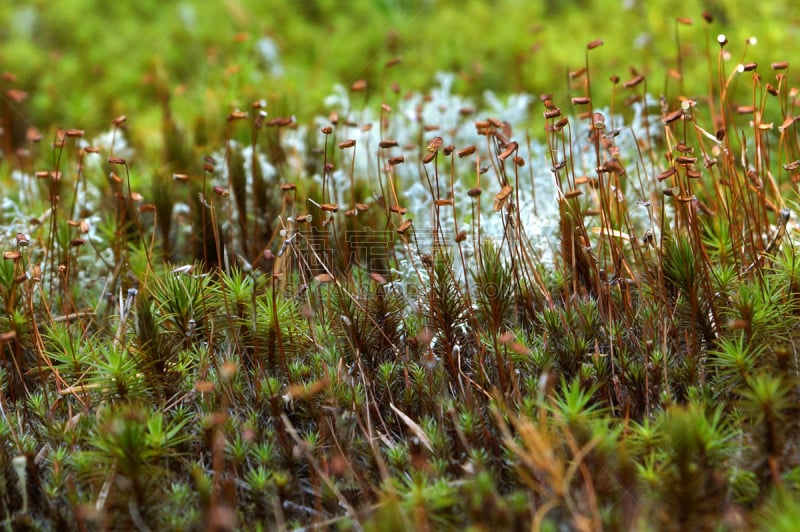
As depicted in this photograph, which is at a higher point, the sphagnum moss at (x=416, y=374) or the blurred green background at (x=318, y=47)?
the blurred green background at (x=318, y=47)

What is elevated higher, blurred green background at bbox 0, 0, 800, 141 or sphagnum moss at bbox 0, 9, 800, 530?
blurred green background at bbox 0, 0, 800, 141

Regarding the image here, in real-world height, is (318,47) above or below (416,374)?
above

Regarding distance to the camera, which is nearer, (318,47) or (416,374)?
(416,374)

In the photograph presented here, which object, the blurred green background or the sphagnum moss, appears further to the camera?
the blurred green background

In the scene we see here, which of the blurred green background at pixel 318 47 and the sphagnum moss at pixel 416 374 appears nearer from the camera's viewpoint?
the sphagnum moss at pixel 416 374

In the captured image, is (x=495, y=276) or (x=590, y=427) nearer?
(x=590, y=427)

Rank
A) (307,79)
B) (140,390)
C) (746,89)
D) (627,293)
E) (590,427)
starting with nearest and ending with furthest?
1. (590,427)
2. (140,390)
3. (627,293)
4. (746,89)
5. (307,79)

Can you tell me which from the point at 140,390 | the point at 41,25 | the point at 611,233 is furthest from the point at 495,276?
the point at 41,25

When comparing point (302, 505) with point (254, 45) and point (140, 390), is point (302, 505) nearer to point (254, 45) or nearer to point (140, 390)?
point (140, 390)
